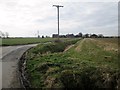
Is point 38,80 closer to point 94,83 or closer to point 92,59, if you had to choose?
point 94,83

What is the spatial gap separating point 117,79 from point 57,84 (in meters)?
3.06

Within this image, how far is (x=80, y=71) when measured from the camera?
1670 cm

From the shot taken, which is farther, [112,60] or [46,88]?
[112,60]

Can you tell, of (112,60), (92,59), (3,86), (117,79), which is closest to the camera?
(117,79)

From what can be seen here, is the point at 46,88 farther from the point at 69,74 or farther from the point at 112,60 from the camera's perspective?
the point at 112,60

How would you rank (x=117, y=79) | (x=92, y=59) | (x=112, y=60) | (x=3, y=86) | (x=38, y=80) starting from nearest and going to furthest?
(x=117, y=79)
(x=3, y=86)
(x=38, y=80)
(x=112, y=60)
(x=92, y=59)

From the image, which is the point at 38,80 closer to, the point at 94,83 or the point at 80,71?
the point at 80,71

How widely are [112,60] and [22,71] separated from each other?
6127mm

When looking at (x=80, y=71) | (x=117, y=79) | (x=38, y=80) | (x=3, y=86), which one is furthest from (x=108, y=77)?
(x=3, y=86)

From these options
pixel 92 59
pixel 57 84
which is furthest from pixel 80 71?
pixel 92 59

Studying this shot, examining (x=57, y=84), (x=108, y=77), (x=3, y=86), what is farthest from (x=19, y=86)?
(x=108, y=77)

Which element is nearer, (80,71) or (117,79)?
(117,79)

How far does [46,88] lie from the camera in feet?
50.2

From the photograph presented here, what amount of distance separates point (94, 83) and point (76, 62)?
17.2 feet
